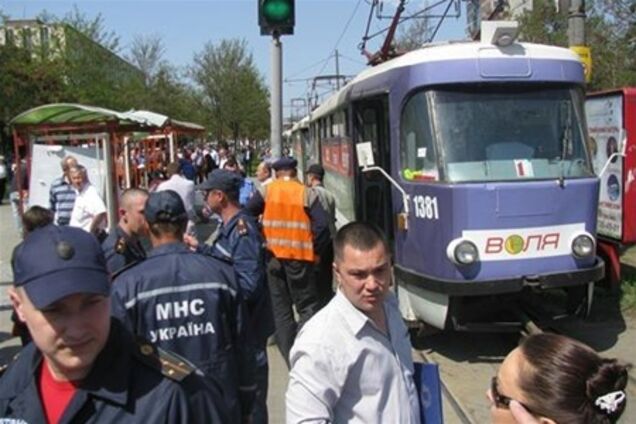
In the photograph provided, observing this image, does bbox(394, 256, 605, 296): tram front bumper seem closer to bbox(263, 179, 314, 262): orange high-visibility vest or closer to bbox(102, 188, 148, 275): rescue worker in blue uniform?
bbox(263, 179, 314, 262): orange high-visibility vest

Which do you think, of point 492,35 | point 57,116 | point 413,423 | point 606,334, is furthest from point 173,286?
point 57,116

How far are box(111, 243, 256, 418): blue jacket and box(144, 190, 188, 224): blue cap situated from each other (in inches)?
6.8

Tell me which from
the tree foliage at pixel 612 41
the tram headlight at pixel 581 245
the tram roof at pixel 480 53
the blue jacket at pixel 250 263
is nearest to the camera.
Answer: the blue jacket at pixel 250 263

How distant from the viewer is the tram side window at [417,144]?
24.1 ft

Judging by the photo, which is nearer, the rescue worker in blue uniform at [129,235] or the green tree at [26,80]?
the rescue worker in blue uniform at [129,235]

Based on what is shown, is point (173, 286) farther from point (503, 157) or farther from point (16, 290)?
point (503, 157)

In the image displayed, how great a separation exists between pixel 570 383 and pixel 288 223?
549 cm

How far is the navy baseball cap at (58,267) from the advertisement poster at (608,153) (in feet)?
24.7

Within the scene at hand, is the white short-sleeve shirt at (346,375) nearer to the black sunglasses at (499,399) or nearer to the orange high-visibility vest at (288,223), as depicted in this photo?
the black sunglasses at (499,399)

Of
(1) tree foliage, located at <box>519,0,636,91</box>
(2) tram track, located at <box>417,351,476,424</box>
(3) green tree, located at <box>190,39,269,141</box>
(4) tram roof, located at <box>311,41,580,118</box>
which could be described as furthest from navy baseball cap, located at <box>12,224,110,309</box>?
(3) green tree, located at <box>190,39,269,141</box>

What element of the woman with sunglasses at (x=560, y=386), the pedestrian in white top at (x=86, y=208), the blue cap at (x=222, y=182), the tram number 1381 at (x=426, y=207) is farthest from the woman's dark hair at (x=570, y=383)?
the pedestrian in white top at (x=86, y=208)

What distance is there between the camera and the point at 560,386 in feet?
6.19

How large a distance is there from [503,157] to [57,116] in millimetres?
6635

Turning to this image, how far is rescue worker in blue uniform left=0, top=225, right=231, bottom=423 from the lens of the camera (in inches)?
71.9
